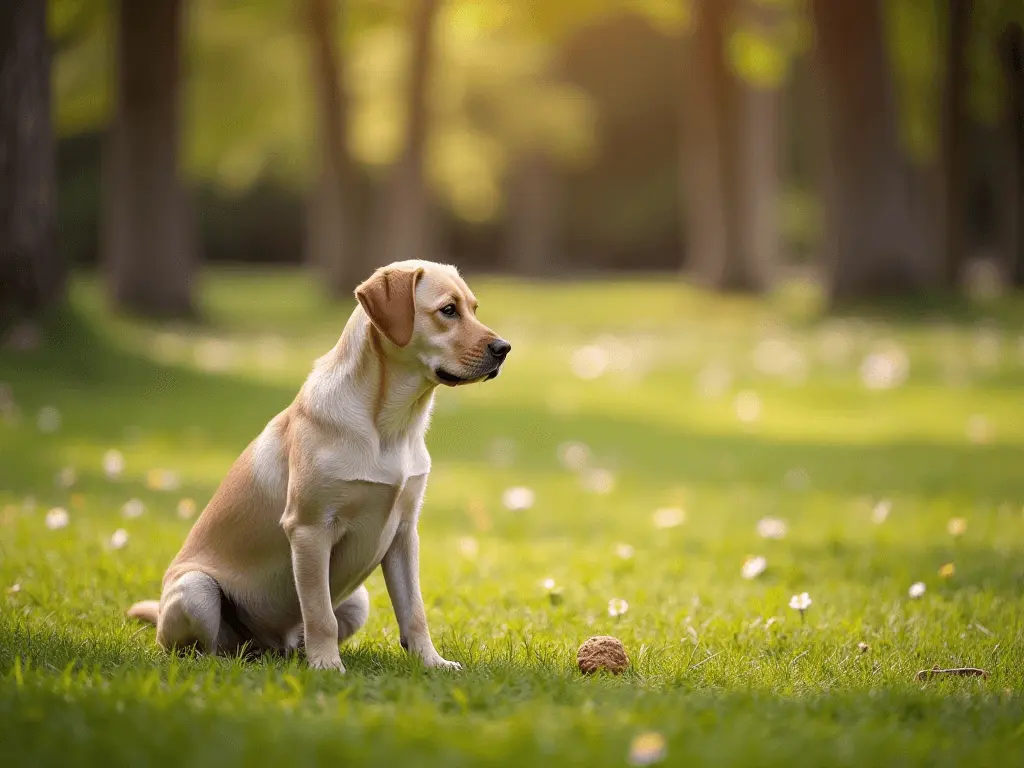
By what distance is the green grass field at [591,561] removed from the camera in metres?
3.23

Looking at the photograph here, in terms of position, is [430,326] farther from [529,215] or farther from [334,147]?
[529,215]

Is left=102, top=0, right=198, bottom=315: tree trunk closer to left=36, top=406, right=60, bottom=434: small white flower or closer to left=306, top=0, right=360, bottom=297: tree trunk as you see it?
left=306, top=0, right=360, bottom=297: tree trunk

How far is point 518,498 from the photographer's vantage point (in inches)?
292

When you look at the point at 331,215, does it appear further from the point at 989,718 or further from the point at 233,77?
the point at 989,718

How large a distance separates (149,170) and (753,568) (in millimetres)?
15243

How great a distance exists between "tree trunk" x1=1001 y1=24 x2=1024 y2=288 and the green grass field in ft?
27.6

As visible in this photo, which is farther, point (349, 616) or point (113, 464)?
point (113, 464)

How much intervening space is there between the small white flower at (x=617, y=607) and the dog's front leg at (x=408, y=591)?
94cm

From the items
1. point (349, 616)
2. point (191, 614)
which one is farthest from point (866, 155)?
point (191, 614)

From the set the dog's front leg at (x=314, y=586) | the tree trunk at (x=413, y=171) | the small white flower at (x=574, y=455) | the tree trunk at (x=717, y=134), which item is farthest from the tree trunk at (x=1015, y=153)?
the dog's front leg at (x=314, y=586)

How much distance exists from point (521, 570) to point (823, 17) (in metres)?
15.5

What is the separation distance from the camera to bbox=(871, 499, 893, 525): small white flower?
7.02 meters

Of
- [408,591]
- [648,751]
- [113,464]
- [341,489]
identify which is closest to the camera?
[648,751]

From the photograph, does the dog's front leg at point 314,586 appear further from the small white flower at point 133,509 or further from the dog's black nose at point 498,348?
the small white flower at point 133,509
